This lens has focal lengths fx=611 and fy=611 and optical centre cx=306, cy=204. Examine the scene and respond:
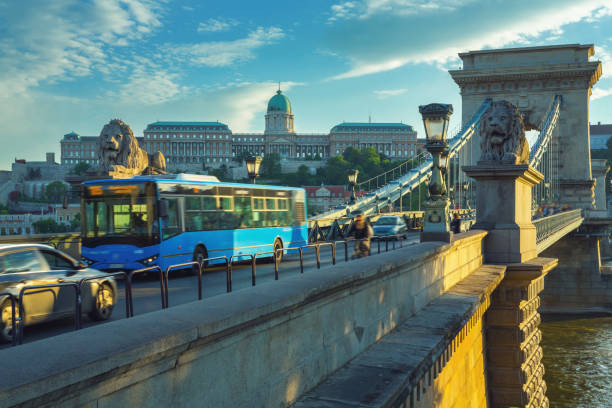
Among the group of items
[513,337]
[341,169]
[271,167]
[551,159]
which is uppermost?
[271,167]

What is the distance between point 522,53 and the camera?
41219 millimetres

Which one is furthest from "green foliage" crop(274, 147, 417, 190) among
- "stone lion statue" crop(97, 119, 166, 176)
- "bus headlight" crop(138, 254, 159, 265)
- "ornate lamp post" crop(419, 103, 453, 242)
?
"ornate lamp post" crop(419, 103, 453, 242)

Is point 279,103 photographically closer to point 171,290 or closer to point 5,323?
point 171,290

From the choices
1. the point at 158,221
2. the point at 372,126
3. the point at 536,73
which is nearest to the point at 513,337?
the point at 158,221

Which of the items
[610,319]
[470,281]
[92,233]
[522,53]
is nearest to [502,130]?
[470,281]

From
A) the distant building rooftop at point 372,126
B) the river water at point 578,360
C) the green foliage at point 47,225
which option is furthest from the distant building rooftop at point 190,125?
the river water at point 578,360

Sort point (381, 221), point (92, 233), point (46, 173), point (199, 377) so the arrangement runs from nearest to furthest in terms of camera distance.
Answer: point (199, 377) < point (92, 233) < point (381, 221) < point (46, 173)

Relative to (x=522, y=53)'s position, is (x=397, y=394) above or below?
below

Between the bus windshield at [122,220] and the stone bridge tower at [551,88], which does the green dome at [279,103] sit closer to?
the stone bridge tower at [551,88]

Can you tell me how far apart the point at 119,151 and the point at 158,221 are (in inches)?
117

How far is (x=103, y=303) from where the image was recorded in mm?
6820

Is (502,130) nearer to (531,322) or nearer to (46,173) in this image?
(531,322)

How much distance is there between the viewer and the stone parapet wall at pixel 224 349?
266 centimetres

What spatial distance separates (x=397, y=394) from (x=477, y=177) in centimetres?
858
